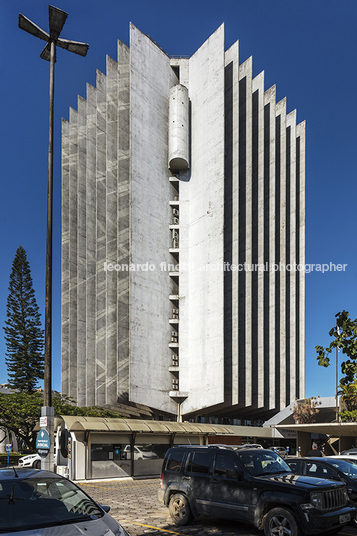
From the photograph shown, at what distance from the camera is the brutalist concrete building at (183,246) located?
48.8m

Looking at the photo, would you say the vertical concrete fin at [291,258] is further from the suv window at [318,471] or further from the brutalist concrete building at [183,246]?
the suv window at [318,471]

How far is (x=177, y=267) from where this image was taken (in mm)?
53000

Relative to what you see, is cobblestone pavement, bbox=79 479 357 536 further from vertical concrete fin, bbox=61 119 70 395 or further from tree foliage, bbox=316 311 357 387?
vertical concrete fin, bbox=61 119 70 395

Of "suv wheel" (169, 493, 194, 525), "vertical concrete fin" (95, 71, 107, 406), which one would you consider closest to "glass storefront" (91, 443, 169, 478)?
"suv wheel" (169, 493, 194, 525)

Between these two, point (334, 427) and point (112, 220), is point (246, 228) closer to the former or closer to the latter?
point (112, 220)

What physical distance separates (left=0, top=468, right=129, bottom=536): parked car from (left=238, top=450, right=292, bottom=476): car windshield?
183 inches

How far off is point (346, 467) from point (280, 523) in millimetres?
4201

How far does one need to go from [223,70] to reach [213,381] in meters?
32.0

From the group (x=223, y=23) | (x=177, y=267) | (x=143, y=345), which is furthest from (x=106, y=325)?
(x=223, y=23)

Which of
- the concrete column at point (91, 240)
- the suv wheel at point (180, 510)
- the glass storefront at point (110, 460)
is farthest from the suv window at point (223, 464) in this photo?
the concrete column at point (91, 240)

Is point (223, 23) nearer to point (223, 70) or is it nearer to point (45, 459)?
point (223, 70)

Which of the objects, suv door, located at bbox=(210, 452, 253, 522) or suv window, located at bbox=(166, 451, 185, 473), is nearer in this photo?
suv door, located at bbox=(210, 452, 253, 522)

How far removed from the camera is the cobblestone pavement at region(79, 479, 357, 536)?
33.4ft

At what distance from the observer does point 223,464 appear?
10.6m
